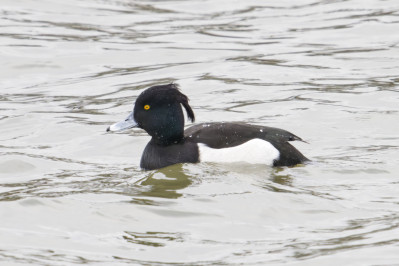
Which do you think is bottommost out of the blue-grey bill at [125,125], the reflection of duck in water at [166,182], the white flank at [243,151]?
the reflection of duck in water at [166,182]

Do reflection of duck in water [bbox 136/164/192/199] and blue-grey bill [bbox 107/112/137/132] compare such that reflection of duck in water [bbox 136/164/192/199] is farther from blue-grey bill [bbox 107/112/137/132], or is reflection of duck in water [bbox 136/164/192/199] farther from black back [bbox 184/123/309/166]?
blue-grey bill [bbox 107/112/137/132]

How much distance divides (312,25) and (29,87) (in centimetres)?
551

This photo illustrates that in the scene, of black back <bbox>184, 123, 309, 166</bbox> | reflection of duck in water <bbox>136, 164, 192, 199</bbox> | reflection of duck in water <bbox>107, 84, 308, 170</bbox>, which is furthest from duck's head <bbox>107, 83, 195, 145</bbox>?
reflection of duck in water <bbox>136, 164, 192, 199</bbox>

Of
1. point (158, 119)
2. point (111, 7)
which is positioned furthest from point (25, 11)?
point (158, 119)

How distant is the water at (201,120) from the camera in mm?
7023

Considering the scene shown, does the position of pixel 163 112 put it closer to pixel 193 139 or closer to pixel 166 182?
pixel 193 139

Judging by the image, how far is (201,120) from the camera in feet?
39.4

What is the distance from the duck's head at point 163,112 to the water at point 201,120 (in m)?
0.39

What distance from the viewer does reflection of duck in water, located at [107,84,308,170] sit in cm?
924

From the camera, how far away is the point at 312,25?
17219 mm

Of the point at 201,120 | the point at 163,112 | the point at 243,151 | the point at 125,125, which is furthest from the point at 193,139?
the point at 201,120

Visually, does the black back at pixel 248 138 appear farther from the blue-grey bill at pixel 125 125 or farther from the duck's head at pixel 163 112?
the blue-grey bill at pixel 125 125

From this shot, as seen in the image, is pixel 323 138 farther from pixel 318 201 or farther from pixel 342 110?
pixel 318 201

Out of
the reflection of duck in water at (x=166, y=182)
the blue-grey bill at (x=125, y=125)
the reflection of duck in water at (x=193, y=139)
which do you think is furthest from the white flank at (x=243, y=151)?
the blue-grey bill at (x=125, y=125)
